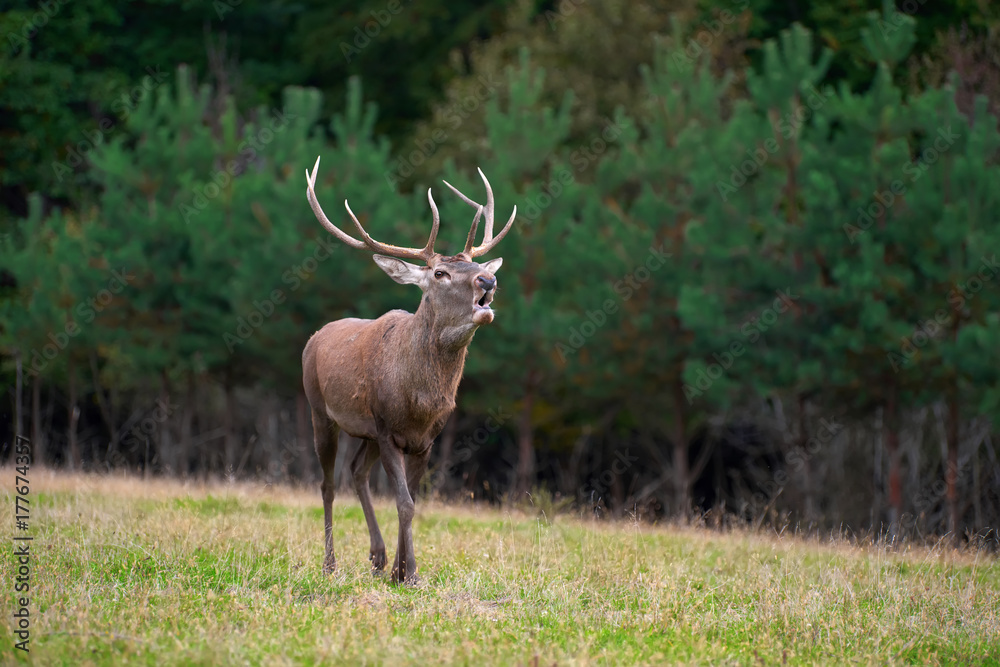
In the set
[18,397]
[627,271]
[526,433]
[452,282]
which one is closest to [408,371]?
[452,282]

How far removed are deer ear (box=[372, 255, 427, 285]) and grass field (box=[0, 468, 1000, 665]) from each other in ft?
5.94

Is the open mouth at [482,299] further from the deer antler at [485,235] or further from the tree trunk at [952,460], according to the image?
the tree trunk at [952,460]

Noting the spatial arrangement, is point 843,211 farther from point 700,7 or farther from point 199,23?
point 199,23

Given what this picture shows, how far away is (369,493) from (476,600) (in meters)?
1.42

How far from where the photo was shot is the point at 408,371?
632cm

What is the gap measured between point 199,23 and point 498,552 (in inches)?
965

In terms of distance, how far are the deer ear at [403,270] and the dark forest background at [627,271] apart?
4.91 meters

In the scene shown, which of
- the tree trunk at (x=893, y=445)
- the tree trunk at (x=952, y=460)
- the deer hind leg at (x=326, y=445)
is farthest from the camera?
the tree trunk at (x=893, y=445)

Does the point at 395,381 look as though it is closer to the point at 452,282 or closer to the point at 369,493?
the point at 452,282

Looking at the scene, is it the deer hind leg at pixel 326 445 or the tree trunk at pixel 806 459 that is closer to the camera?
the deer hind leg at pixel 326 445

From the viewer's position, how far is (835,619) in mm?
5438

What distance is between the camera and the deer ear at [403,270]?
651 cm

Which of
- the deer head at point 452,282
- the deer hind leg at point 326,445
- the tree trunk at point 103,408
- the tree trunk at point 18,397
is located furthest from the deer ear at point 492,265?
the tree trunk at point 103,408

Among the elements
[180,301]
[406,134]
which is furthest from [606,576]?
[406,134]
